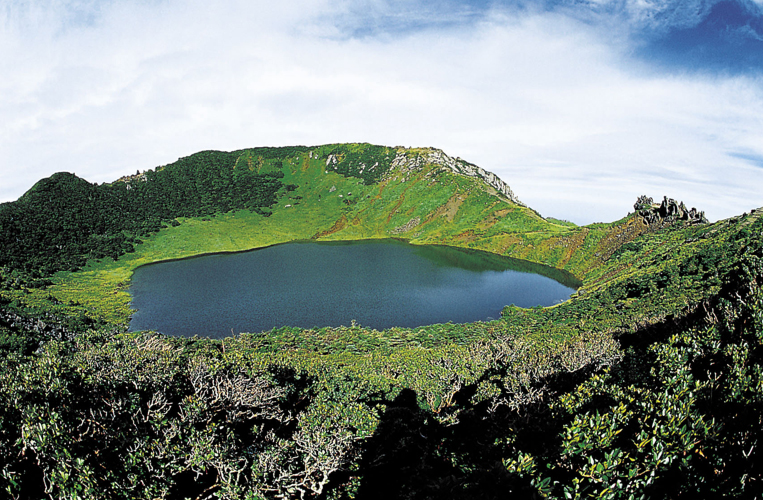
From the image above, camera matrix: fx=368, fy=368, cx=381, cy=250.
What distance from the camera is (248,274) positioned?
4577 inches

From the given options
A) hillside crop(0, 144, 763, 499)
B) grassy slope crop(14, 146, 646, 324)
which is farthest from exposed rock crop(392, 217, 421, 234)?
hillside crop(0, 144, 763, 499)

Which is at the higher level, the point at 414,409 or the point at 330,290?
the point at 330,290

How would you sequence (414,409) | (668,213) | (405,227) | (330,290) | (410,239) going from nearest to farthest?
(414,409) → (330,290) → (668,213) → (410,239) → (405,227)

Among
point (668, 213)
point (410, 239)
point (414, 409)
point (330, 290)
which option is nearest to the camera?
point (414, 409)

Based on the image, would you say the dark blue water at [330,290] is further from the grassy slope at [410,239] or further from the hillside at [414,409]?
the hillside at [414,409]

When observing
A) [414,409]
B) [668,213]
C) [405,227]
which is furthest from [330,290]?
[668,213]

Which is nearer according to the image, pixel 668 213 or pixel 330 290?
pixel 330 290

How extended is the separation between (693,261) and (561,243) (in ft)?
221

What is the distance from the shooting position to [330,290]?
94.4 meters

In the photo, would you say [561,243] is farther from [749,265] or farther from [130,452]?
[130,452]

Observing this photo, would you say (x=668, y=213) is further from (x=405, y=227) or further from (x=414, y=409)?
(x=414, y=409)

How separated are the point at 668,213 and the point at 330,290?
112563 mm

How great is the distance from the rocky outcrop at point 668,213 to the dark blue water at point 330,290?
121 ft

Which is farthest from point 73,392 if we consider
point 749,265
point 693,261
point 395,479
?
point 693,261
